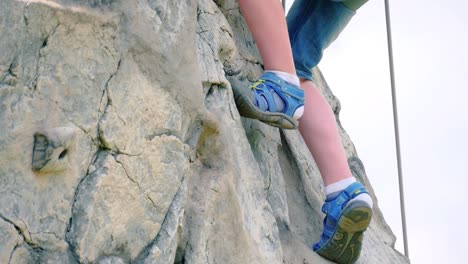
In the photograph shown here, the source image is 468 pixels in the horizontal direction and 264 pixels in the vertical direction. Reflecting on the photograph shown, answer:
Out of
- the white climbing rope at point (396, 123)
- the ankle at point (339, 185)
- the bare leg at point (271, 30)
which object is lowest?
the white climbing rope at point (396, 123)

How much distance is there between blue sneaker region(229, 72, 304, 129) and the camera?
2824 millimetres

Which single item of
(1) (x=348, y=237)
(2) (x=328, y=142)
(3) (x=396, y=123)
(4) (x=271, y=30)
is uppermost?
(4) (x=271, y=30)

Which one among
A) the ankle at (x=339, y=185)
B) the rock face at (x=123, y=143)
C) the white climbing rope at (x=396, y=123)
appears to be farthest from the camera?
the white climbing rope at (x=396, y=123)

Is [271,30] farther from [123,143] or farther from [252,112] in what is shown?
[123,143]

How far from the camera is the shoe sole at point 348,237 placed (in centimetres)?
292

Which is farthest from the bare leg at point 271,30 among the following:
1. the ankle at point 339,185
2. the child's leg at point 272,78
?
the ankle at point 339,185

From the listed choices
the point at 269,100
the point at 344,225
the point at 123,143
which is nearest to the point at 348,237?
the point at 344,225

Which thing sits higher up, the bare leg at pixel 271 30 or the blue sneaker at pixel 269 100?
the bare leg at pixel 271 30

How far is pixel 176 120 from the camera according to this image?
8.29 feet

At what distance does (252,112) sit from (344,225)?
469mm

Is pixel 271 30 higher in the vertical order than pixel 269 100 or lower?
higher

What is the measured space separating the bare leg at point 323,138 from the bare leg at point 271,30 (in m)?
0.25

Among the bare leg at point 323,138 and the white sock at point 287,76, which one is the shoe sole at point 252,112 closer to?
the white sock at point 287,76

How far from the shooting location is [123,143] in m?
2.36
